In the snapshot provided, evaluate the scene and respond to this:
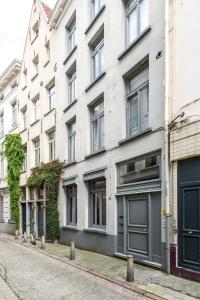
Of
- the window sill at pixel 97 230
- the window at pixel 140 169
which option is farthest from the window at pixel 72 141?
the window at pixel 140 169

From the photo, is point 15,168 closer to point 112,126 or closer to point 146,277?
point 112,126

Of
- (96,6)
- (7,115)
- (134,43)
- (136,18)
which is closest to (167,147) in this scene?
(134,43)

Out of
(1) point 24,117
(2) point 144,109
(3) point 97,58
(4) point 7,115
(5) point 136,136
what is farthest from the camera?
(4) point 7,115

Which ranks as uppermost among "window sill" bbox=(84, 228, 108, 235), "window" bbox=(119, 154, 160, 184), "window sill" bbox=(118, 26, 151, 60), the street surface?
"window sill" bbox=(118, 26, 151, 60)

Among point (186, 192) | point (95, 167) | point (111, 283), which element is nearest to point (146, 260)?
point (111, 283)

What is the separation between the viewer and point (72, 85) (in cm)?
2012

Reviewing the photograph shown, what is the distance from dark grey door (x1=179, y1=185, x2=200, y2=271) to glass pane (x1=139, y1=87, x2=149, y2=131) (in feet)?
10.4

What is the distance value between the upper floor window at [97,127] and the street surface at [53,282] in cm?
494

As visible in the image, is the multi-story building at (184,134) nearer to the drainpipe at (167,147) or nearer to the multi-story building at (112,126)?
the drainpipe at (167,147)

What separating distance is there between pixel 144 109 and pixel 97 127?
4326 millimetres

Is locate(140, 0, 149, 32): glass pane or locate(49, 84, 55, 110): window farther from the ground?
locate(140, 0, 149, 32): glass pane

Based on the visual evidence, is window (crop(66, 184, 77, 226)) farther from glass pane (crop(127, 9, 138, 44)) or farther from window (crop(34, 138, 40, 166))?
glass pane (crop(127, 9, 138, 44))

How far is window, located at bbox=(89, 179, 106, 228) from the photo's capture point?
1549cm

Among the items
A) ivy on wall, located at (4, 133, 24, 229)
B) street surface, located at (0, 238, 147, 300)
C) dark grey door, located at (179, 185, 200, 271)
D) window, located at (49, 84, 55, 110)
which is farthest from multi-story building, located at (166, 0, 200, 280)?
ivy on wall, located at (4, 133, 24, 229)
